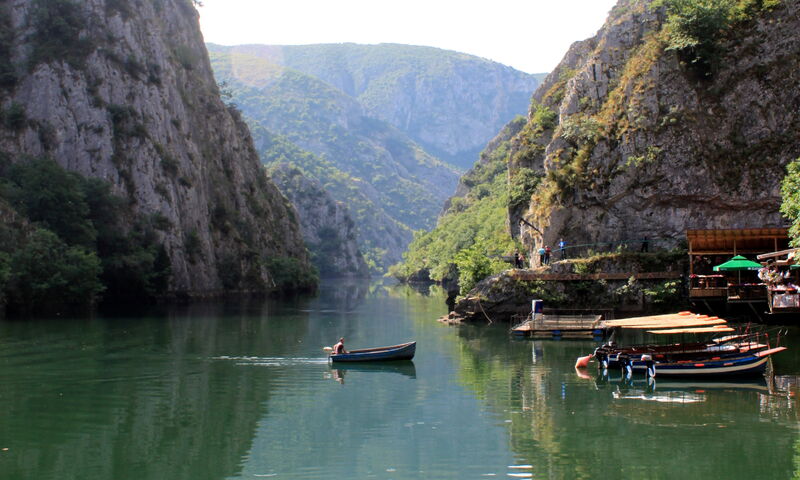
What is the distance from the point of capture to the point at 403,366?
4203 centimetres

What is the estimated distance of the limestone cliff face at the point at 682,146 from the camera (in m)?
67.1

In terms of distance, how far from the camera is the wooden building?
181 feet

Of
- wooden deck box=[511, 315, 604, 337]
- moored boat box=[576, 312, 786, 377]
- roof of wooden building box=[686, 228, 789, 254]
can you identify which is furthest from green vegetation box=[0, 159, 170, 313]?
roof of wooden building box=[686, 228, 789, 254]

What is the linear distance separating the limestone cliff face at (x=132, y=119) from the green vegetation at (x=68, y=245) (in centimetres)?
514

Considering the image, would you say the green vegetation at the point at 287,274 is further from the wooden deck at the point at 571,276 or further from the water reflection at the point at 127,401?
the water reflection at the point at 127,401

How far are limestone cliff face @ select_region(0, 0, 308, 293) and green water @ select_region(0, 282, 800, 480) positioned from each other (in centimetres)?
4787

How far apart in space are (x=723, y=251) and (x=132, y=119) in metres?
68.2

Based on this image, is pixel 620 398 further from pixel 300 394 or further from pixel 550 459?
pixel 300 394

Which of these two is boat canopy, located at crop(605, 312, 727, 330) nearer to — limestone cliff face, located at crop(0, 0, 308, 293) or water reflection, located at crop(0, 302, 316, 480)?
water reflection, located at crop(0, 302, 316, 480)

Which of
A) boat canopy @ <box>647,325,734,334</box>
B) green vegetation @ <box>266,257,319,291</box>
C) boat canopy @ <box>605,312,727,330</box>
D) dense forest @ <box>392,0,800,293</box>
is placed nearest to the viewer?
boat canopy @ <box>647,325,734,334</box>

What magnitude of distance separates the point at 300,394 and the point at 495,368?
1095 centimetres

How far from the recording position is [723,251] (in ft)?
194

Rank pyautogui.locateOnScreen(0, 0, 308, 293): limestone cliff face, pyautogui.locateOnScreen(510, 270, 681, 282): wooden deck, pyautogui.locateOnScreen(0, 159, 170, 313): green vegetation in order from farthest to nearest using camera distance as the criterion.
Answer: pyautogui.locateOnScreen(0, 0, 308, 293): limestone cliff face, pyautogui.locateOnScreen(0, 159, 170, 313): green vegetation, pyautogui.locateOnScreen(510, 270, 681, 282): wooden deck

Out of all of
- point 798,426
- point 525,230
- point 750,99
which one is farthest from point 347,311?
point 798,426
